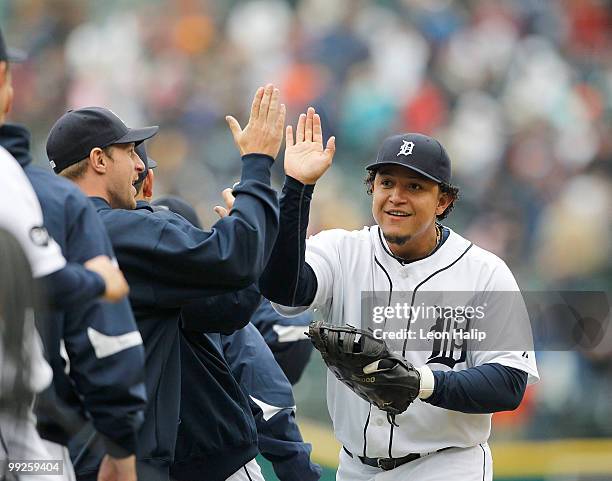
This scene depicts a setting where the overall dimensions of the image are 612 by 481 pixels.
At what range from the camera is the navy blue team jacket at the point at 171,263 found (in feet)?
11.6

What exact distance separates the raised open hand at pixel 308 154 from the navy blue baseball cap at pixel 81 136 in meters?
0.64

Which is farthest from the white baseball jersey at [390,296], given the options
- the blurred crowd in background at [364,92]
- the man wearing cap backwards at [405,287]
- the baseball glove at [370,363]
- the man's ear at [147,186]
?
the blurred crowd in background at [364,92]

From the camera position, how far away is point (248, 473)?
444 cm

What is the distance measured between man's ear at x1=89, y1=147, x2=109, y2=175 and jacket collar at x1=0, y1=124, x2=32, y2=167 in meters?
0.55

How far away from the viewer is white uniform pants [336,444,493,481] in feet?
13.9

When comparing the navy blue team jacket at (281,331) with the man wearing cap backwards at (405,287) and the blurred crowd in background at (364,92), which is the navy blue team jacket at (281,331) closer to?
the man wearing cap backwards at (405,287)

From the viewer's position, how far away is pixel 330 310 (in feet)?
14.7

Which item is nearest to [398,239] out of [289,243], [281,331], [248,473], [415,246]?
[415,246]

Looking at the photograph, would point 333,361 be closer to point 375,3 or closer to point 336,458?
point 336,458

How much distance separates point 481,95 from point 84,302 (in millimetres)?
8905

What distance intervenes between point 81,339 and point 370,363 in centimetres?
117

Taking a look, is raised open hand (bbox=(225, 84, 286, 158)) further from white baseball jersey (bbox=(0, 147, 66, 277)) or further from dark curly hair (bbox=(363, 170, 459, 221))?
white baseball jersey (bbox=(0, 147, 66, 277))

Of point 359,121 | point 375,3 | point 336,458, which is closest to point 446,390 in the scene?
point 336,458

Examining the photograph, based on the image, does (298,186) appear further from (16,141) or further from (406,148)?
(16,141)
